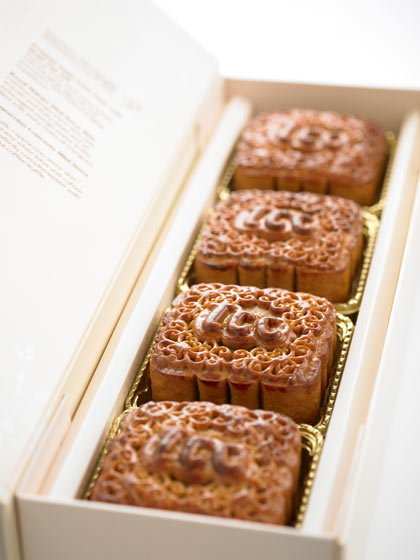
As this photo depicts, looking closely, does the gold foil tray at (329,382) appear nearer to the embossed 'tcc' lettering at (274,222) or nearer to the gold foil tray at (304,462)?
the gold foil tray at (304,462)

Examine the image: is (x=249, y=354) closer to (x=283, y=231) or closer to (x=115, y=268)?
(x=115, y=268)

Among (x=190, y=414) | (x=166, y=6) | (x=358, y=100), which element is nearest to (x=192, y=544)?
(x=190, y=414)

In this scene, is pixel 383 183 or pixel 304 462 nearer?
pixel 304 462

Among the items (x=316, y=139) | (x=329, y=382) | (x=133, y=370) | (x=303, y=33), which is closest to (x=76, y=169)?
(x=133, y=370)

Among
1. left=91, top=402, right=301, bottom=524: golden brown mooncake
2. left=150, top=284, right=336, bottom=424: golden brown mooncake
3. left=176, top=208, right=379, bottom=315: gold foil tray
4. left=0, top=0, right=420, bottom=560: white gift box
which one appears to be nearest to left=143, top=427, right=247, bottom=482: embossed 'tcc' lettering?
left=91, top=402, right=301, bottom=524: golden brown mooncake

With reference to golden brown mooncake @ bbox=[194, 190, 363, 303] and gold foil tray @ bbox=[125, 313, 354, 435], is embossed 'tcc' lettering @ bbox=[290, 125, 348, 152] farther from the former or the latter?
gold foil tray @ bbox=[125, 313, 354, 435]

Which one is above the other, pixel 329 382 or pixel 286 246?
pixel 286 246

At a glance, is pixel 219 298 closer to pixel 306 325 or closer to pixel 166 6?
pixel 306 325
